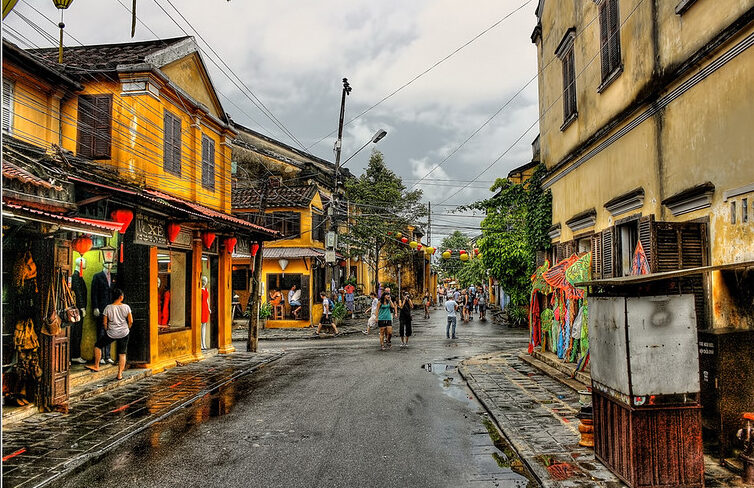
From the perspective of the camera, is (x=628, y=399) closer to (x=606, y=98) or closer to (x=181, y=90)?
(x=606, y=98)

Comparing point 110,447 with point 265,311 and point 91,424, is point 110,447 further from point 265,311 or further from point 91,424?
point 265,311

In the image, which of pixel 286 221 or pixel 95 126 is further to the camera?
pixel 286 221

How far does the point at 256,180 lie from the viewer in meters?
33.5

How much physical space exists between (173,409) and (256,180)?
24.6 metres

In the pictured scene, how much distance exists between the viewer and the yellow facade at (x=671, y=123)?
675 cm

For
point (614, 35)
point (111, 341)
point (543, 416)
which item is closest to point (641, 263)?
point (543, 416)

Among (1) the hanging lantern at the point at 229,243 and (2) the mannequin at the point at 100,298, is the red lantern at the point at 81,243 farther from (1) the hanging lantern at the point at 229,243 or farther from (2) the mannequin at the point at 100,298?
(1) the hanging lantern at the point at 229,243

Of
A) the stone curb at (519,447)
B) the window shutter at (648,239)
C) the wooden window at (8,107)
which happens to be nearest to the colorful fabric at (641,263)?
the window shutter at (648,239)

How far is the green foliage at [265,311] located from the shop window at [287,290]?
1.33ft

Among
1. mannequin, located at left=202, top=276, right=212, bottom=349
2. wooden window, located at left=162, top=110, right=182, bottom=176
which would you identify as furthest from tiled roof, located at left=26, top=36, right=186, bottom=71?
mannequin, located at left=202, top=276, right=212, bottom=349

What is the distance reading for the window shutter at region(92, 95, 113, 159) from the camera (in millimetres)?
14078

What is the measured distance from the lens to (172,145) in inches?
600

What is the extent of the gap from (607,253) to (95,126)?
1233cm

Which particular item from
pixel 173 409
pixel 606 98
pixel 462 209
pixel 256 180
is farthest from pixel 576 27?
pixel 256 180
